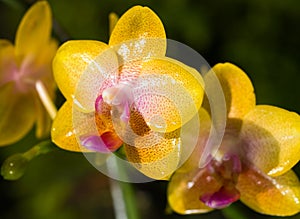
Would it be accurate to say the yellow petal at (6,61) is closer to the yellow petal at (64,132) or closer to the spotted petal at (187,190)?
the yellow petal at (64,132)

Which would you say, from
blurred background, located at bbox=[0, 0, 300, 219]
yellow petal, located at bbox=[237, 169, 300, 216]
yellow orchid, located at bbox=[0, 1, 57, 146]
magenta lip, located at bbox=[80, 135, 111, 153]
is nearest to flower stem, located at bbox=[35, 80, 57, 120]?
yellow orchid, located at bbox=[0, 1, 57, 146]

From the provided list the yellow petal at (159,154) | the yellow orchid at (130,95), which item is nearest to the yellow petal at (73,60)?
the yellow orchid at (130,95)

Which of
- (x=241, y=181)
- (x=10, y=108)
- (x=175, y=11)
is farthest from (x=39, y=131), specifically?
(x=175, y=11)

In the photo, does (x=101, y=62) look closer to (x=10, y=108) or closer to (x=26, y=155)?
(x=26, y=155)

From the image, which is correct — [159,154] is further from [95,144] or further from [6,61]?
[6,61]

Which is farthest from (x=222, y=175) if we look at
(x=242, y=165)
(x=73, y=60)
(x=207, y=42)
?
(x=207, y=42)

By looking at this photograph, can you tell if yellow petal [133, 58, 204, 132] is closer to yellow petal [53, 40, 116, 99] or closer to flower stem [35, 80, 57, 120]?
yellow petal [53, 40, 116, 99]

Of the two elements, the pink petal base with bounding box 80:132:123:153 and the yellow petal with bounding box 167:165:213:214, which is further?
the yellow petal with bounding box 167:165:213:214
